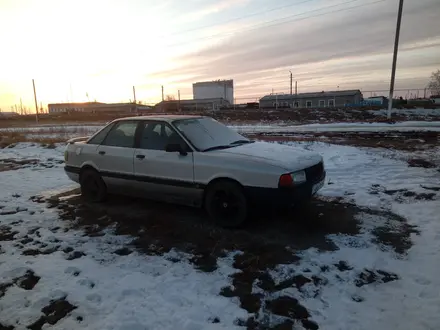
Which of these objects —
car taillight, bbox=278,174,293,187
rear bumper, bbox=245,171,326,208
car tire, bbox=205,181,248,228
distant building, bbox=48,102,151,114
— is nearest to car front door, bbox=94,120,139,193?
car tire, bbox=205,181,248,228

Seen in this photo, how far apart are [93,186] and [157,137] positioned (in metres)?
1.77

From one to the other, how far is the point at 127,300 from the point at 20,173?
741 centimetres

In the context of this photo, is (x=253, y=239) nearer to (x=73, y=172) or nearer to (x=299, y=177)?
(x=299, y=177)

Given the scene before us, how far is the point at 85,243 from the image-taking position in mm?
4473

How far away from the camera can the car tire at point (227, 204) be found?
15.1 feet

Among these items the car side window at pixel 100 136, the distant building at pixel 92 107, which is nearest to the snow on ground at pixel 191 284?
the car side window at pixel 100 136

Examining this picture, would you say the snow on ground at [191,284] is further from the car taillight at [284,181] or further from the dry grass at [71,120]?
the dry grass at [71,120]

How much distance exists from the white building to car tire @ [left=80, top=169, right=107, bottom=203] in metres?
84.3

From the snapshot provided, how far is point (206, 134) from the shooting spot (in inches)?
213

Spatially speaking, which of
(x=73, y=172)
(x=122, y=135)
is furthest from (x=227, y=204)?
(x=73, y=172)

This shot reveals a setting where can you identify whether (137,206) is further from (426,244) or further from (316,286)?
(426,244)

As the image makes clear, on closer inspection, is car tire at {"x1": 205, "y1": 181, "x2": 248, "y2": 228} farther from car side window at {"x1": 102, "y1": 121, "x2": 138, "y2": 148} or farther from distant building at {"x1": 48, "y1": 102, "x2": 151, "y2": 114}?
distant building at {"x1": 48, "y1": 102, "x2": 151, "y2": 114}

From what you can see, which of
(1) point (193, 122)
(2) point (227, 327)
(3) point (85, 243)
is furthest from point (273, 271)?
(1) point (193, 122)

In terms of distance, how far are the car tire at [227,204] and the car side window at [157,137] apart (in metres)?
0.92
